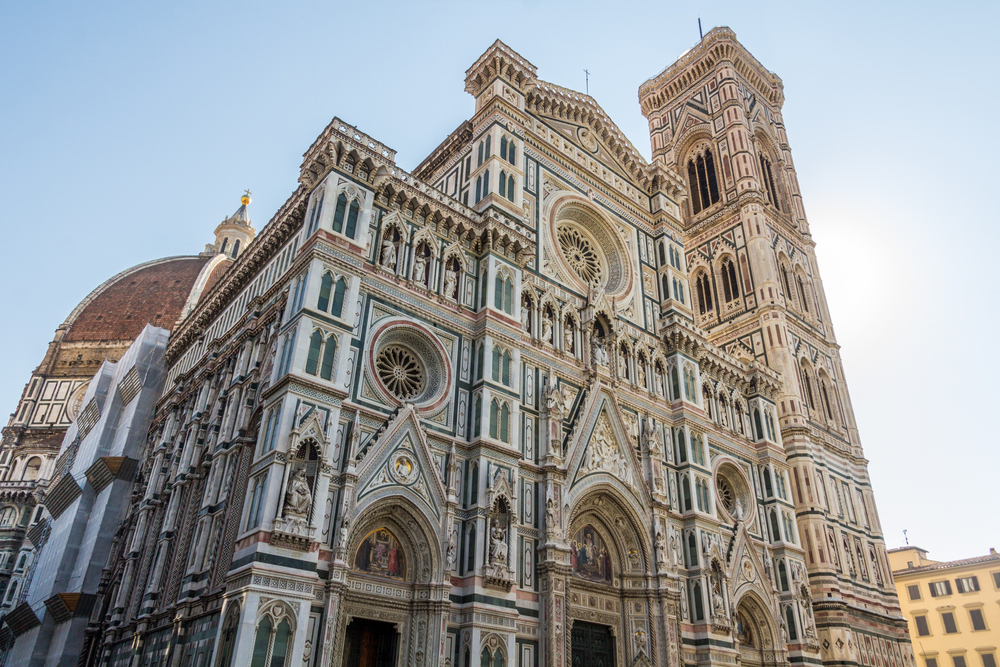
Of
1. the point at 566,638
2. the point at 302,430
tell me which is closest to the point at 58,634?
the point at 302,430

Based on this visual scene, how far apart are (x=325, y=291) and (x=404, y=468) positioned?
16.1 feet

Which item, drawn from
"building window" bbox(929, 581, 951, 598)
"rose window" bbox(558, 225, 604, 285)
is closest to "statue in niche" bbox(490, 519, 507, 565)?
"rose window" bbox(558, 225, 604, 285)

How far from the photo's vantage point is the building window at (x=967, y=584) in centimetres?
4825

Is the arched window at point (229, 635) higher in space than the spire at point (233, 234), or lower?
lower

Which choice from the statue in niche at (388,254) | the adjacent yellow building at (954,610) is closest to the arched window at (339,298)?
the statue in niche at (388,254)

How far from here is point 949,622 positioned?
1917 inches

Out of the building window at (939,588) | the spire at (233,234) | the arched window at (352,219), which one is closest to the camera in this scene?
the arched window at (352,219)

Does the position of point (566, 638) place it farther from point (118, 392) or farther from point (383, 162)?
point (118, 392)

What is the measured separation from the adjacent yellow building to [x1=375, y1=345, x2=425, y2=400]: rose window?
4196cm

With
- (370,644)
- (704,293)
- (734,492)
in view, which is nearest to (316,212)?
(370,644)

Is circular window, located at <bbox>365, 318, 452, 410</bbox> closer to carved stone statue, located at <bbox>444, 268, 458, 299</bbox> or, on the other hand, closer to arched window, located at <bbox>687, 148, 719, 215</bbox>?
carved stone statue, located at <bbox>444, 268, 458, 299</bbox>

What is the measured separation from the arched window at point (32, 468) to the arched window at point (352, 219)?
37548 millimetres

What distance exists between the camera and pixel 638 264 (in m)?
29.9

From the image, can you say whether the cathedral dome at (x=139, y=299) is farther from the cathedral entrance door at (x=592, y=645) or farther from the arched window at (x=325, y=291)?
the cathedral entrance door at (x=592, y=645)
